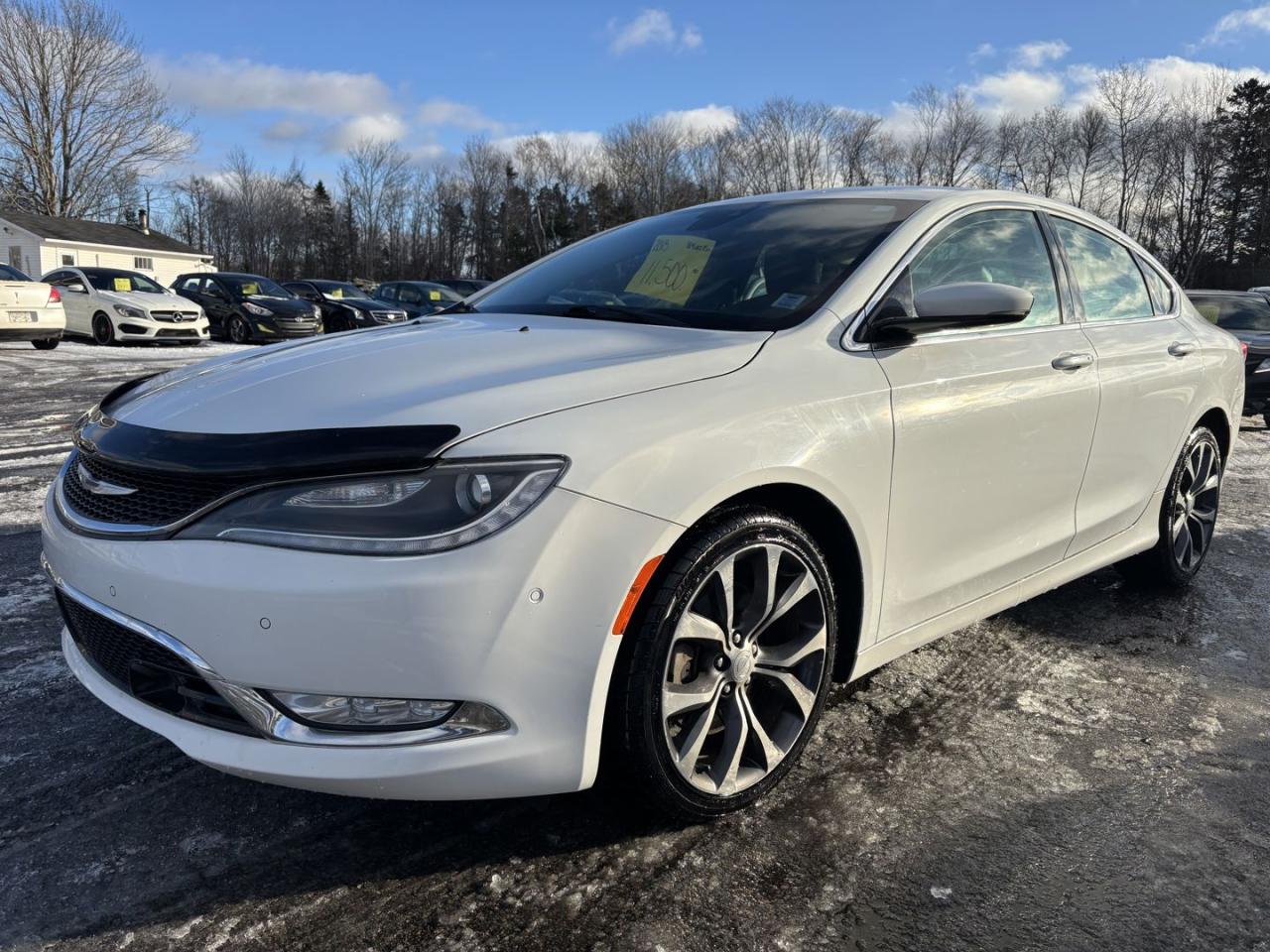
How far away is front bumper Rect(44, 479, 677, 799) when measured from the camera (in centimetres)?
172

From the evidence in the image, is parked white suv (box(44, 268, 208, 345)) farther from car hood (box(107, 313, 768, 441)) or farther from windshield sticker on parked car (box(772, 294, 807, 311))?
windshield sticker on parked car (box(772, 294, 807, 311))

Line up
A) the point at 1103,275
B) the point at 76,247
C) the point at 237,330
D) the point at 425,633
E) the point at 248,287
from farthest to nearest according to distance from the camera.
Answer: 1. the point at 76,247
2. the point at 248,287
3. the point at 237,330
4. the point at 1103,275
5. the point at 425,633

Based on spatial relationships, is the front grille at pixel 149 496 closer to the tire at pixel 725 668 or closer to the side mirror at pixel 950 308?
the tire at pixel 725 668

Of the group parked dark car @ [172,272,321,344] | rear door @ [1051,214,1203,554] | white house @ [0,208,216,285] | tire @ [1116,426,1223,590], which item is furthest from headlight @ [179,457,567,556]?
white house @ [0,208,216,285]

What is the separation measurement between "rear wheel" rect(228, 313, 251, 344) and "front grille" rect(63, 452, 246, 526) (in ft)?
60.7

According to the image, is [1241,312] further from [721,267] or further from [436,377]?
[436,377]

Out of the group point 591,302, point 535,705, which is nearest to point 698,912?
point 535,705

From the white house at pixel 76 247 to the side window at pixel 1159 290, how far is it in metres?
42.8

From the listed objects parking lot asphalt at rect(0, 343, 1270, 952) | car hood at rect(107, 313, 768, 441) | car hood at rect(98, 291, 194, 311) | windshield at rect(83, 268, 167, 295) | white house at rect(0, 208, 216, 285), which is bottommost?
→ parking lot asphalt at rect(0, 343, 1270, 952)

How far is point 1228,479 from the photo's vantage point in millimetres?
7023

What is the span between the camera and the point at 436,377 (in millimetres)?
2150

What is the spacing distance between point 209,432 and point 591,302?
53.4 inches

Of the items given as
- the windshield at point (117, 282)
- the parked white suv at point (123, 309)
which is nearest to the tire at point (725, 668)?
the parked white suv at point (123, 309)

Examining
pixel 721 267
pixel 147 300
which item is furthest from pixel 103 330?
pixel 721 267
